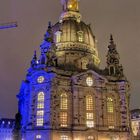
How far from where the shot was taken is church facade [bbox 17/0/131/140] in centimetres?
6581

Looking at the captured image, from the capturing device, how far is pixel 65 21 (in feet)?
276

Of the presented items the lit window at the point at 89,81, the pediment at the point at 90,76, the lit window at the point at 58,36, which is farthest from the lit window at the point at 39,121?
the lit window at the point at 58,36

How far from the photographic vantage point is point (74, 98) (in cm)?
6894

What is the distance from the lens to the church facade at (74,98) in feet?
216

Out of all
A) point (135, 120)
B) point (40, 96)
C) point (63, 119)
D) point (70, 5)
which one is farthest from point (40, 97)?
point (135, 120)

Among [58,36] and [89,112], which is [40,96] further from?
[58,36]

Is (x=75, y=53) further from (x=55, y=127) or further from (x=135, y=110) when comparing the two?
(x=135, y=110)

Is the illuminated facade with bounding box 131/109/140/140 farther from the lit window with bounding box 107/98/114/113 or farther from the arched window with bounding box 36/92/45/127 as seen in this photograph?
the arched window with bounding box 36/92/45/127

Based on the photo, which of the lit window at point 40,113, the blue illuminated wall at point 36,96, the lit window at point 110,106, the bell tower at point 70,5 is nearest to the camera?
the blue illuminated wall at point 36,96

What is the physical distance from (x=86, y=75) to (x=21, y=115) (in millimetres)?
20856

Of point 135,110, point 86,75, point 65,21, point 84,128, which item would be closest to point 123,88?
point 86,75

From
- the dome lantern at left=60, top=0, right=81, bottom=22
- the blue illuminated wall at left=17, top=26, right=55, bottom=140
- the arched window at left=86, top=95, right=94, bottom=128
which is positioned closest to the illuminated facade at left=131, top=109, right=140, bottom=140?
the arched window at left=86, top=95, right=94, bottom=128

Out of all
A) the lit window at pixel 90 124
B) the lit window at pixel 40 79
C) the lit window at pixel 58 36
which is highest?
the lit window at pixel 58 36

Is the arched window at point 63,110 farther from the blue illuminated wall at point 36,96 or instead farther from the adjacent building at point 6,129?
the adjacent building at point 6,129
